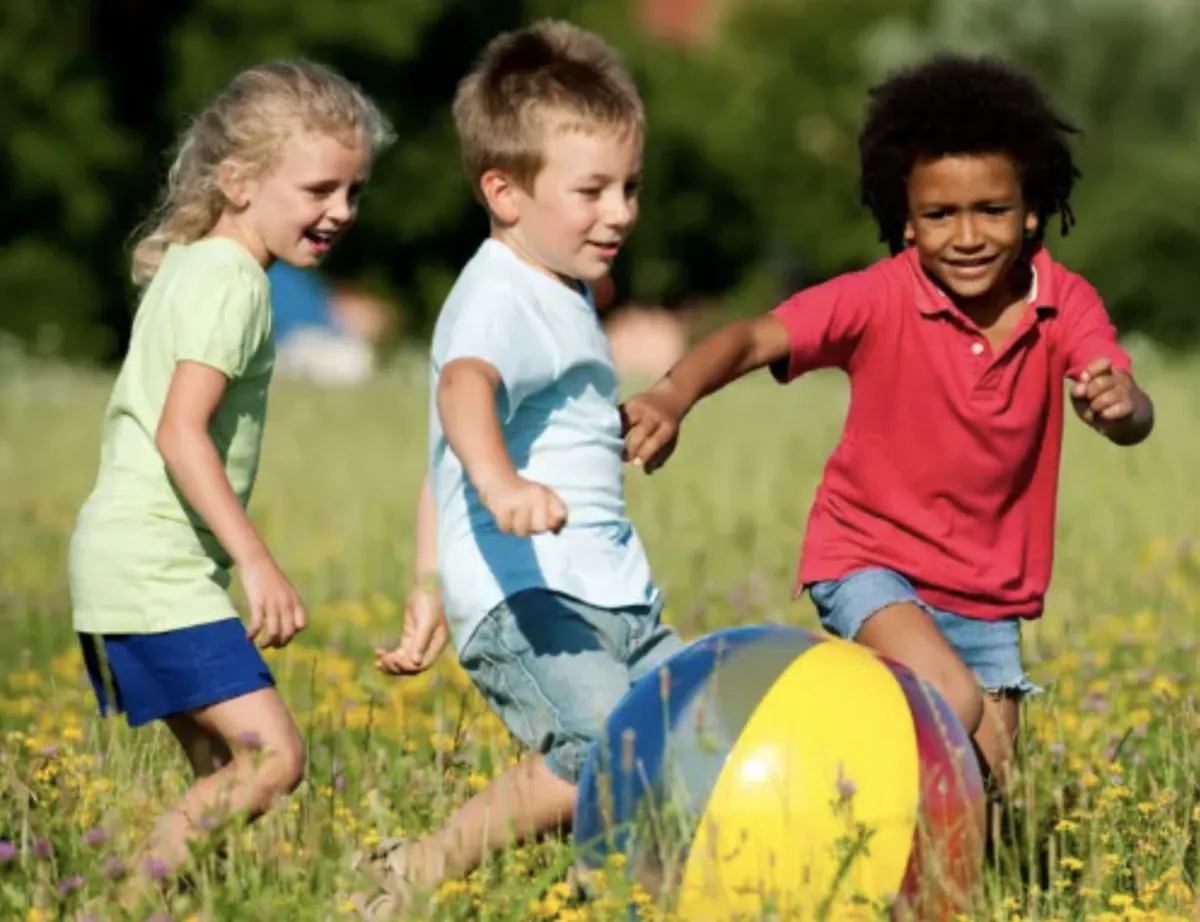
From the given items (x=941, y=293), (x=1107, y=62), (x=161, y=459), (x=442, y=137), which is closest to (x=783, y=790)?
(x=161, y=459)

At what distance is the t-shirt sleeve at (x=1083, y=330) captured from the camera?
592 cm

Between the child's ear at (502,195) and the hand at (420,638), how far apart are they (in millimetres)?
876

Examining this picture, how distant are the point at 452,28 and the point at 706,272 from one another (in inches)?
376

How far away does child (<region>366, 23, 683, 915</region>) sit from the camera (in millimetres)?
5258

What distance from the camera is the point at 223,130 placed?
5668mm

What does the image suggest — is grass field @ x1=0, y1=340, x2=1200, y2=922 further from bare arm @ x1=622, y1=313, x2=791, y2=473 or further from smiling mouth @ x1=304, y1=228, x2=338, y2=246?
smiling mouth @ x1=304, y1=228, x2=338, y2=246

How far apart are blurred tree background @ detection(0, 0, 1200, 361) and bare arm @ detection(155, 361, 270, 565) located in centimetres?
2742

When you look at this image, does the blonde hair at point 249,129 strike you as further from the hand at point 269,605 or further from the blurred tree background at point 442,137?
the blurred tree background at point 442,137

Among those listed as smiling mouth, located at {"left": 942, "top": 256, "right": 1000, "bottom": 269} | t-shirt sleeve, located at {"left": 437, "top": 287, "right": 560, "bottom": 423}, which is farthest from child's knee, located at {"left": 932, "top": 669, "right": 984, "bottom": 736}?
t-shirt sleeve, located at {"left": 437, "top": 287, "right": 560, "bottom": 423}

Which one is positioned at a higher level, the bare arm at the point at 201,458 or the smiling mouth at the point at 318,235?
the smiling mouth at the point at 318,235

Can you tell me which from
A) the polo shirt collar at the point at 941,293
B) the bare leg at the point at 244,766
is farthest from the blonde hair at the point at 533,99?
the bare leg at the point at 244,766

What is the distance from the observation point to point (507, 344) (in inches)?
207

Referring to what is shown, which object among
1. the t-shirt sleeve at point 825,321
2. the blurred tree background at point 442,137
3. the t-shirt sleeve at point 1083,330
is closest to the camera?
the t-shirt sleeve at point 825,321

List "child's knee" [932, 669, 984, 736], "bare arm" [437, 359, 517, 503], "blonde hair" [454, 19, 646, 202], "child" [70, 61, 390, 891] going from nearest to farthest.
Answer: "bare arm" [437, 359, 517, 503]
"child" [70, 61, 390, 891]
"blonde hair" [454, 19, 646, 202]
"child's knee" [932, 669, 984, 736]
